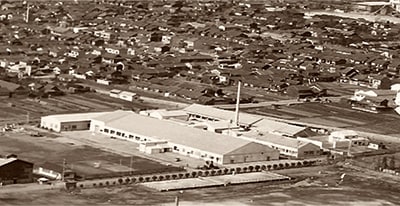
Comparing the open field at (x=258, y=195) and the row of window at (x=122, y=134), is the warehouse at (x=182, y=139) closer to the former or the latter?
the row of window at (x=122, y=134)

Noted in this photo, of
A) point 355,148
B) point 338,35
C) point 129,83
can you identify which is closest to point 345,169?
point 355,148

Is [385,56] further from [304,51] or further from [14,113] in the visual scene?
[14,113]

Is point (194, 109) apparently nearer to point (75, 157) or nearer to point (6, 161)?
point (75, 157)

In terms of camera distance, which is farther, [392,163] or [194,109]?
[194,109]

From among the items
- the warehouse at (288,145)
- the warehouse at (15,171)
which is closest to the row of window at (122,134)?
the warehouse at (288,145)

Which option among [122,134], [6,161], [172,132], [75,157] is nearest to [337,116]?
[172,132]

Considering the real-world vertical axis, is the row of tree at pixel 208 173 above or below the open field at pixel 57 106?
below
